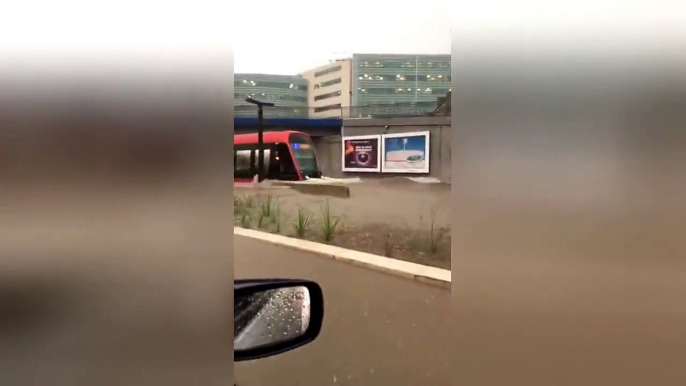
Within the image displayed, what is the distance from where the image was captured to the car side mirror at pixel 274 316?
0.85 meters

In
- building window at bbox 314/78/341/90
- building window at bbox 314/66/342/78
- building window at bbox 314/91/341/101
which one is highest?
building window at bbox 314/66/342/78

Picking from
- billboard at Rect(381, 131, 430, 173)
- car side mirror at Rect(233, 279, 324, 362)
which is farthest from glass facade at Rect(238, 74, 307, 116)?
car side mirror at Rect(233, 279, 324, 362)

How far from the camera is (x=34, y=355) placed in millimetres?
778

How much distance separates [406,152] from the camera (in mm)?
868

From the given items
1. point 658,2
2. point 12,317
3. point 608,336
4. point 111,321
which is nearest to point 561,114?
point 658,2

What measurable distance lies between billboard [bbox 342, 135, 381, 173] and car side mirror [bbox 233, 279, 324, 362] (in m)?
0.22

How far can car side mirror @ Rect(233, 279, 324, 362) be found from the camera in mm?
851

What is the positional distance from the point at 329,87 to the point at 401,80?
0.42 feet

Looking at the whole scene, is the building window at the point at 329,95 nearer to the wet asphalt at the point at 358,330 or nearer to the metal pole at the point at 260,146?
the metal pole at the point at 260,146

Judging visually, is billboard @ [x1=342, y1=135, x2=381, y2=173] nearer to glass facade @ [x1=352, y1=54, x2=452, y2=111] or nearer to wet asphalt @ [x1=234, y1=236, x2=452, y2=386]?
glass facade @ [x1=352, y1=54, x2=452, y2=111]

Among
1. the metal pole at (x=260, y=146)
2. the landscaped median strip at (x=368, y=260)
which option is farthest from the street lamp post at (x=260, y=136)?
the landscaped median strip at (x=368, y=260)

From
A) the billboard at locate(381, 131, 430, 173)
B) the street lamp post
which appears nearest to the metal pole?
the street lamp post

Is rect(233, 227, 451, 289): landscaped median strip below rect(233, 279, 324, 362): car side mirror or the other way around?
the other way around

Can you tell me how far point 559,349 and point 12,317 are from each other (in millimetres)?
887
